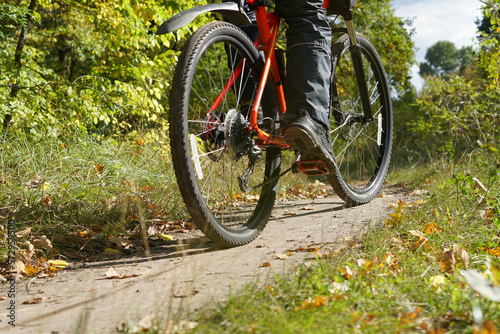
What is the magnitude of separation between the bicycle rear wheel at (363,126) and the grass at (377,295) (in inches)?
46.6

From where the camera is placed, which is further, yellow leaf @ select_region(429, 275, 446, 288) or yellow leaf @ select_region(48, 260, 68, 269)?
yellow leaf @ select_region(48, 260, 68, 269)

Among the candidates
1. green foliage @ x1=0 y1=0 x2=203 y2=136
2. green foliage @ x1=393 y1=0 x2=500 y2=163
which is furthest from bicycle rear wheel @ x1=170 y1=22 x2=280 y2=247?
green foliage @ x1=393 y1=0 x2=500 y2=163

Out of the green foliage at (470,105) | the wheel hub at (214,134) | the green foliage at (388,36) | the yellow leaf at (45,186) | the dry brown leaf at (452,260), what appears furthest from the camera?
the green foliage at (388,36)

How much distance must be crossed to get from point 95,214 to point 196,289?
1.33 metres

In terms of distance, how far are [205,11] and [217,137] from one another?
23.7 inches

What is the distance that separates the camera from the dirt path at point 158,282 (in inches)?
53.1

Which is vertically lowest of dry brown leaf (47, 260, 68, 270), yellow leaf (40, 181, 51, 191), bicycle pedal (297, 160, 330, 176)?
dry brown leaf (47, 260, 68, 270)

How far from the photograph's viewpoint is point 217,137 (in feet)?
7.21

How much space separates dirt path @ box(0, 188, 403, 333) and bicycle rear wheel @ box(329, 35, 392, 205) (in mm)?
613

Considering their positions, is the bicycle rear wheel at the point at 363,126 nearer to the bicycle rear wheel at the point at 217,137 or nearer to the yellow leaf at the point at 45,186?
the bicycle rear wheel at the point at 217,137

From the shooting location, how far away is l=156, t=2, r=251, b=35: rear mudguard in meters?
2.03

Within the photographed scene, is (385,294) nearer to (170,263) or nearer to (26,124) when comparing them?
(170,263)

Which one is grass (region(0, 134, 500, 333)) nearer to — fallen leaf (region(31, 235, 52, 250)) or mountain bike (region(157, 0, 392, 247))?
fallen leaf (region(31, 235, 52, 250))

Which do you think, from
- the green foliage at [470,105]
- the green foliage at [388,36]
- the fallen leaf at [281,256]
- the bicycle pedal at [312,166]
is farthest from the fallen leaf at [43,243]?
the green foliage at [388,36]
